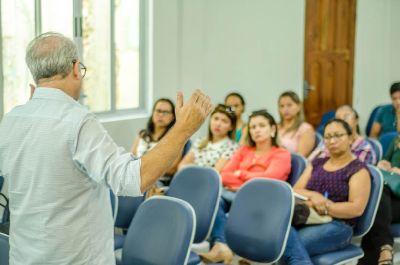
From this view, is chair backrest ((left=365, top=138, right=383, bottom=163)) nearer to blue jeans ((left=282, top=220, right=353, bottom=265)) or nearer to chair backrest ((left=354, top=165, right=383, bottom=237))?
chair backrest ((left=354, top=165, right=383, bottom=237))

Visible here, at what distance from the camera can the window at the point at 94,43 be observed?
4.32 meters

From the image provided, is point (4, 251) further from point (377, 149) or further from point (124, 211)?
point (377, 149)

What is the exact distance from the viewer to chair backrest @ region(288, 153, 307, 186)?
411cm

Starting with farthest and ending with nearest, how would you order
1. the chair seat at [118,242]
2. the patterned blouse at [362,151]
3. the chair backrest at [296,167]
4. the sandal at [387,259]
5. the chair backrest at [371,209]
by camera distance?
the patterned blouse at [362,151] < the chair backrest at [296,167] < the sandal at [387,259] < the chair backrest at [371,209] < the chair seat at [118,242]

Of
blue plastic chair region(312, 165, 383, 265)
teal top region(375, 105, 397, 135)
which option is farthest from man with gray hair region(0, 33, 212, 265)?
teal top region(375, 105, 397, 135)

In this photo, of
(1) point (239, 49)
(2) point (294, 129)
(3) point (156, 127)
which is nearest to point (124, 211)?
(3) point (156, 127)

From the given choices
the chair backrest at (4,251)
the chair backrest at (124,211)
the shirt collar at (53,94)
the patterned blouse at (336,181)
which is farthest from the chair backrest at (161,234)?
the patterned blouse at (336,181)

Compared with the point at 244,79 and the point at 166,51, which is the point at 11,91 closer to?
the point at 166,51

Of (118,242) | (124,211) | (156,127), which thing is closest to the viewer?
(118,242)

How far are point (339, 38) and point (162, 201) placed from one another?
16.9ft

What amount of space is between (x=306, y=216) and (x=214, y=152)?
4.58ft

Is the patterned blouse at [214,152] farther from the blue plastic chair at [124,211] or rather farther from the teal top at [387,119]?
the teal top at [387,119]

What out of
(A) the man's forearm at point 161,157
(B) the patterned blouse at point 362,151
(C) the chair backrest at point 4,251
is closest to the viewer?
(A) the man's forearm at point 161,157

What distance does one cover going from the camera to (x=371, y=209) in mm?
3461
